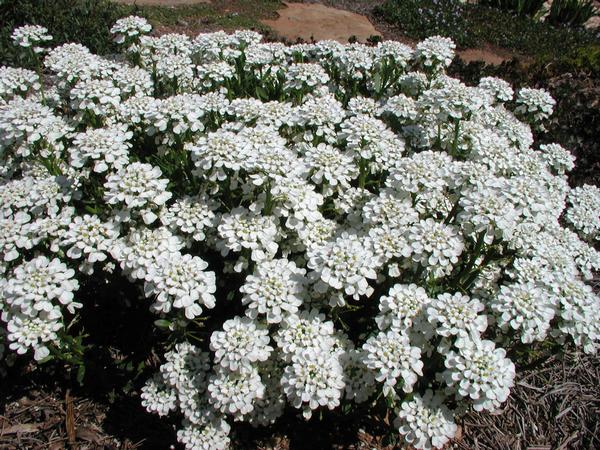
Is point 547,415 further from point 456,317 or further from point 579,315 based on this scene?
point 456,317

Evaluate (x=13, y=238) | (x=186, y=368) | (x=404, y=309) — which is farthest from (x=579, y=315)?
(x=13, y=238)

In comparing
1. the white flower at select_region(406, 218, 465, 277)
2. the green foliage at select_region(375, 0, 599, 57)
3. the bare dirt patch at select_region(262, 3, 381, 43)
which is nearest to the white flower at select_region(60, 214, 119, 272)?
the white flower at select_region(406, 218, 465, 277)

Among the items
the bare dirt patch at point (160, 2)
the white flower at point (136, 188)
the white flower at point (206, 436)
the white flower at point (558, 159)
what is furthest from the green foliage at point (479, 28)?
the white flower at point (206, 436)

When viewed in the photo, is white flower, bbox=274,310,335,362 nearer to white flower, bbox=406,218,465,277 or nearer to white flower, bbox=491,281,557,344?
white flower, bbox=406,218,465,277

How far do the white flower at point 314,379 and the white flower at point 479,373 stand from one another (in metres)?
0.61

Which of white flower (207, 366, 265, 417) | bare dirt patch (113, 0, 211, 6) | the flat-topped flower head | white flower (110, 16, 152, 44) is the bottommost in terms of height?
white flower (207, 366, 265, 417)

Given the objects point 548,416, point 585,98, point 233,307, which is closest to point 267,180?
point 233,307

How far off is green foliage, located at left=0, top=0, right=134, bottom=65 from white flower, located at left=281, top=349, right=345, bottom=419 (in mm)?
6146

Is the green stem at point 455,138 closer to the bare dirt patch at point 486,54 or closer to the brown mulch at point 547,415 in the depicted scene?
the brown mulch at point 547,415

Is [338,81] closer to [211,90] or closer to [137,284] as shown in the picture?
[211,90]

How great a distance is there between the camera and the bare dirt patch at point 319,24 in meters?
9.43

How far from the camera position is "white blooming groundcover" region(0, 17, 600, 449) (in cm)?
286

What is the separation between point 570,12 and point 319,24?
6.97 m

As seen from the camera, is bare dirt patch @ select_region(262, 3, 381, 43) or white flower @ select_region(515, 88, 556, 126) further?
bare dirt patch @ select_region(262, 3, 381, 43)
